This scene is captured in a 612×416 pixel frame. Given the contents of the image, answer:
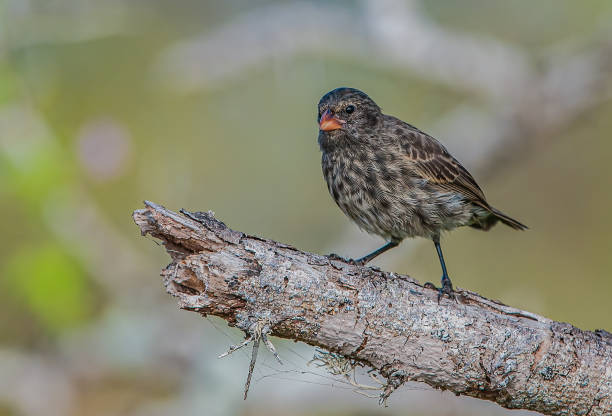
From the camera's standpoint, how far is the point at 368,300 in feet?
8.73

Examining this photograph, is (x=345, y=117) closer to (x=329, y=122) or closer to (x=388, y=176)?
(x=329, y=122)

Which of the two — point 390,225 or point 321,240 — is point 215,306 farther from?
point 321,240

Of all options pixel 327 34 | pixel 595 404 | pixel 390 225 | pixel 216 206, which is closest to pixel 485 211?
pixel 390 225

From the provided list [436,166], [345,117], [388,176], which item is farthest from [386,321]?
[345,117]

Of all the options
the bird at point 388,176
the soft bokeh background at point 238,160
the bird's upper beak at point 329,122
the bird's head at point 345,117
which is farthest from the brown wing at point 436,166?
the soft bokeh background at point 238,160

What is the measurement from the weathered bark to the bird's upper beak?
1465mm

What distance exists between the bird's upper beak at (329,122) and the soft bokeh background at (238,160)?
6.05ft

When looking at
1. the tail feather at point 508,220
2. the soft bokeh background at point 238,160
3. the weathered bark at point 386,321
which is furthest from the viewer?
the soft bokeh background at point 238,160

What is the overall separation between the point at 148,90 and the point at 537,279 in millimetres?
4495

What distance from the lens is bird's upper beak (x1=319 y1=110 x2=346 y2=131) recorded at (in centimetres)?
415

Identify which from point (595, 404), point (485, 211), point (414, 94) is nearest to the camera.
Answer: point (595, 404)

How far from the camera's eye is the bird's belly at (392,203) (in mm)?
3902

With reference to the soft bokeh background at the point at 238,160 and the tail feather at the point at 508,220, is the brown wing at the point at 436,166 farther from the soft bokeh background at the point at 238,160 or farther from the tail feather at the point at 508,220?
the soft bokeh background at the point at 238,160

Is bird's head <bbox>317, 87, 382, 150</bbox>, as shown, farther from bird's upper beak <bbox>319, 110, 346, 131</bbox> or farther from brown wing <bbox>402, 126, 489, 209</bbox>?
brown wing <bbox>402, 126, 489, 209</bbox>
